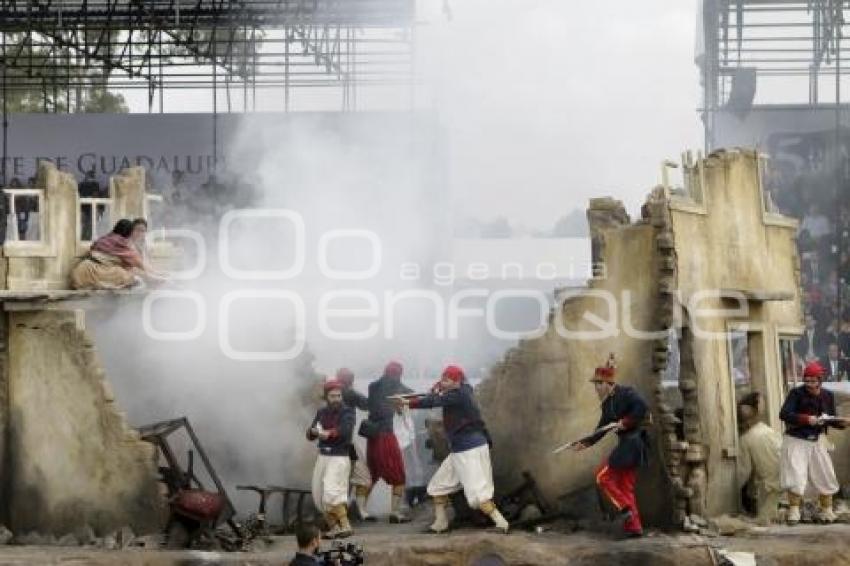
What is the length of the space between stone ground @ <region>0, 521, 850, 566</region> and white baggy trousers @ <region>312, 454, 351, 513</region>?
16.1 inches

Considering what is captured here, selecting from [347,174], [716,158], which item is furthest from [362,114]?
[716,158]

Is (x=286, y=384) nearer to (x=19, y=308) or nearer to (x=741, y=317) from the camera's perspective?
(x=19, y=308)

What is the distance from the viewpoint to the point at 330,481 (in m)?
14.4

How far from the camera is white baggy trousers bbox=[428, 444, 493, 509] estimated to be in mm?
14297

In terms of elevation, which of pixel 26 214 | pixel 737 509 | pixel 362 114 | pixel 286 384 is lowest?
pixel 737 509

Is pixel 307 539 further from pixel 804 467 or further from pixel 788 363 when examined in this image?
pixel 788 363

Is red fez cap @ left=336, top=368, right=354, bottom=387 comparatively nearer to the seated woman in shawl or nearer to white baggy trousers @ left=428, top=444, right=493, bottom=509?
white baggy trousers @ left=428, top=444, right=493, bottom=509

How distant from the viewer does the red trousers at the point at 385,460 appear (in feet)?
50.4

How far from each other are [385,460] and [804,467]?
150 inches

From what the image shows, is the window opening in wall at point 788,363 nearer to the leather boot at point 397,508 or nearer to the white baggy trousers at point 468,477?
the white baggy trousers at point 468,477

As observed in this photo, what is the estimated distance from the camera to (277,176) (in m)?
24.1

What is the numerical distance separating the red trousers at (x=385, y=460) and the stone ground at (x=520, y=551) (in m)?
1.04

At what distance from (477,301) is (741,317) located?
5.75 meters

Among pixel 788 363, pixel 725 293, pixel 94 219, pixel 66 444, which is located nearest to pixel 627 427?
pixel 725 293
